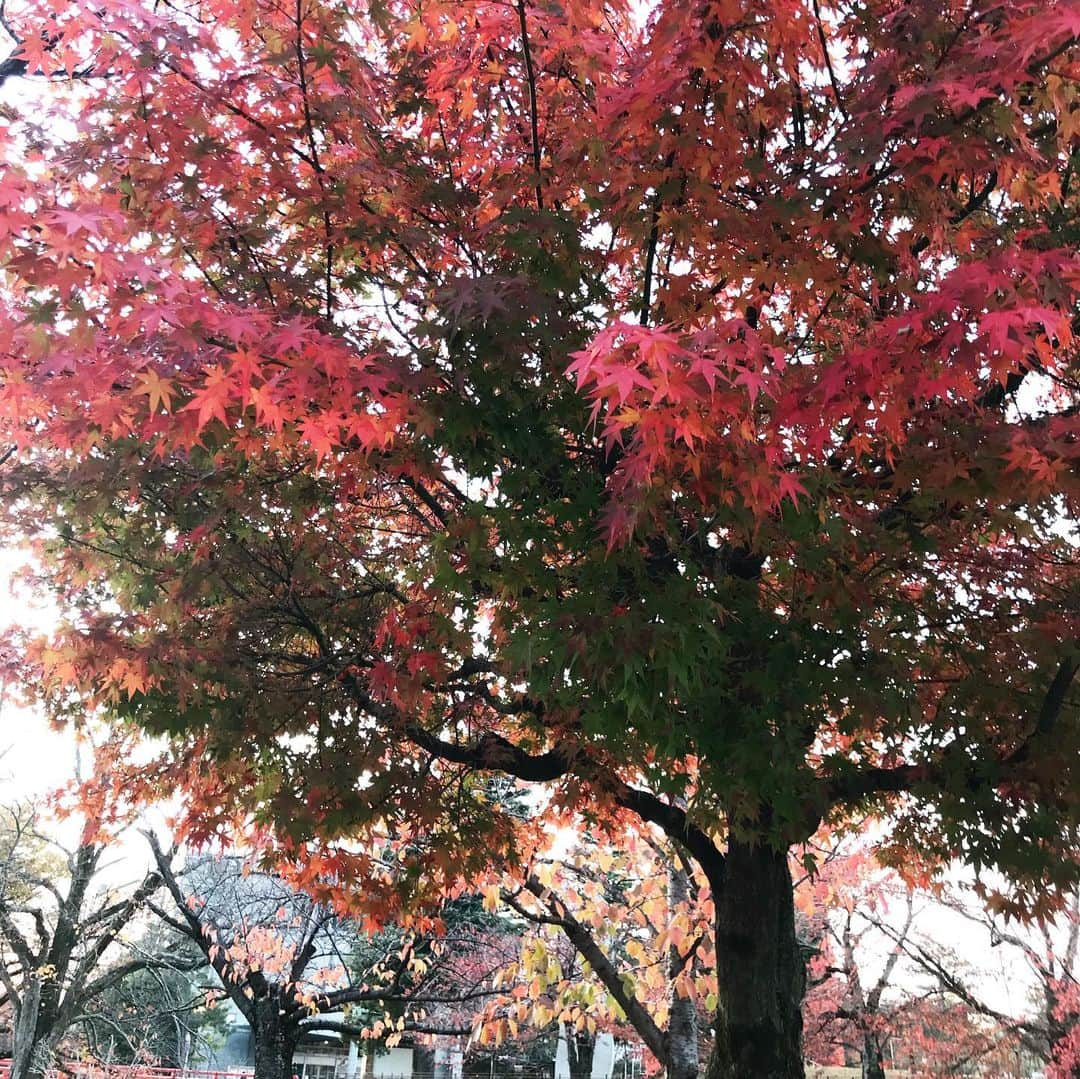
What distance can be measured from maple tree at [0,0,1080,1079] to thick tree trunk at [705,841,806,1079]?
30 mm

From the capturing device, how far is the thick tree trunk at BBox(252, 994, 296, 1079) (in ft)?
38.7

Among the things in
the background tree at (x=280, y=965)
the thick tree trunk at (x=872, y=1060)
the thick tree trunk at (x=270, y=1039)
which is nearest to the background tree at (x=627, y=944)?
the background tree at (x=280, y=965)

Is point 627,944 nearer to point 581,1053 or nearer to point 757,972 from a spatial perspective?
point 757,972

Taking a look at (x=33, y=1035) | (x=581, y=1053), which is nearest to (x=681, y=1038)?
(x=33, y=1035)

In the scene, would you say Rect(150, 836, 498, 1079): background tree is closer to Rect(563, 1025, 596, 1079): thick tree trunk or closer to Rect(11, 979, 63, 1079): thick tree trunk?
Rect(11, 979, 63, 1079): thick tree trunk

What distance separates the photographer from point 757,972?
5391mm

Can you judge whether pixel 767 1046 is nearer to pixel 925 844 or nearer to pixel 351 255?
pixel 925 844

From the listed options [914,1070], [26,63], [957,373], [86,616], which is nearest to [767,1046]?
[957,373]

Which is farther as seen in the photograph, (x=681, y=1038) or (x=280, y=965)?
(x=280, y=965)

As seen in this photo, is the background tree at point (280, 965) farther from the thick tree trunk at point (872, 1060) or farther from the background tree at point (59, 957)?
the thick tree trunk at point (872, 1060)

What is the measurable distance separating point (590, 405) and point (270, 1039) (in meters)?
11.6

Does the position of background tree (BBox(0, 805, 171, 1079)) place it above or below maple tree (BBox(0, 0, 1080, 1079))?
below

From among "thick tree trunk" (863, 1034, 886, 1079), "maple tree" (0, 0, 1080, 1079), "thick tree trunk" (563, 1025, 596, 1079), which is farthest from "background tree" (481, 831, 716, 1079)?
"thick tree trunk" (563, 1025, 596, 1079)

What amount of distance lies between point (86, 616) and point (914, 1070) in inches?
575
